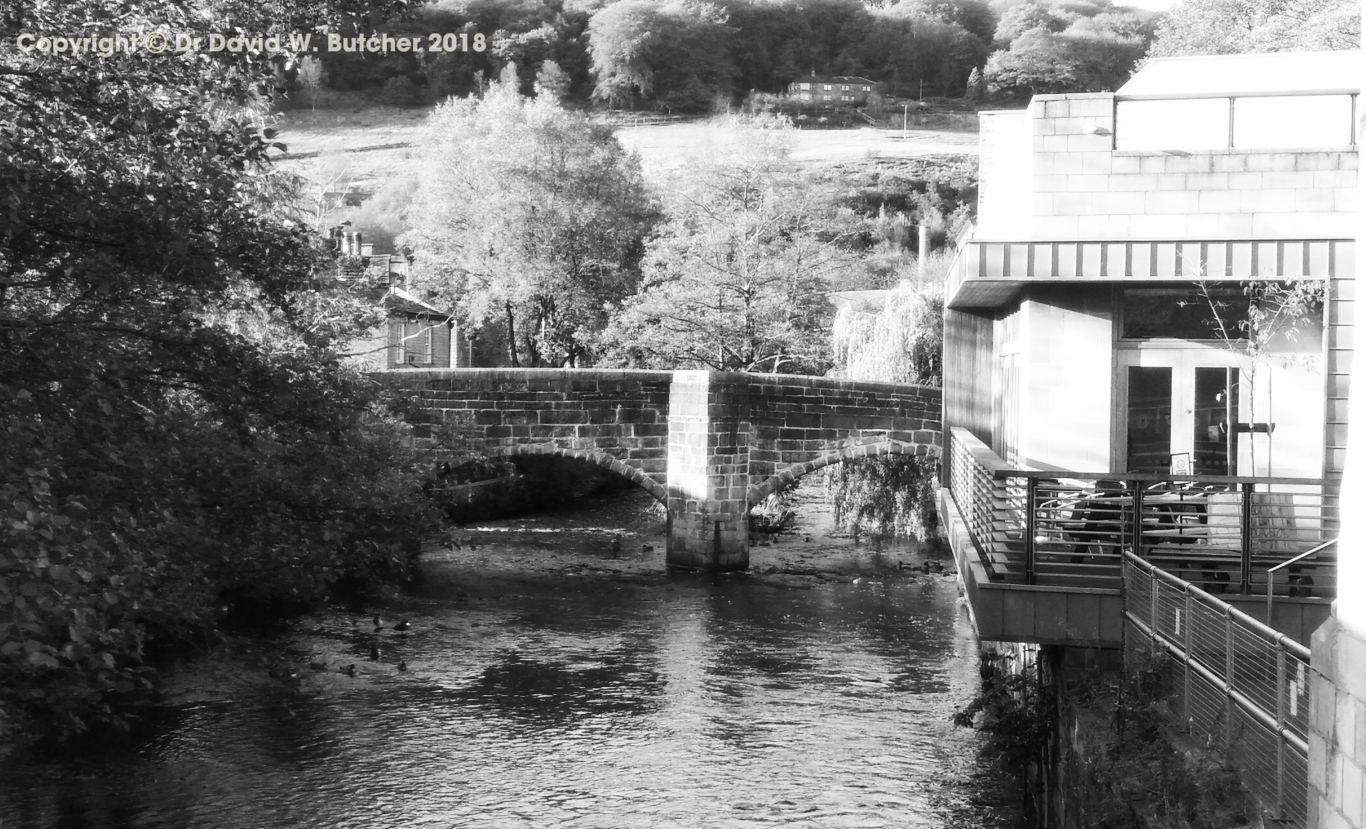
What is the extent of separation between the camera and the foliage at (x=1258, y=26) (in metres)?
→ 26.9

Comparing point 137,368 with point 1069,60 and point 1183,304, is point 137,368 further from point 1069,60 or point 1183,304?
point 1069,60

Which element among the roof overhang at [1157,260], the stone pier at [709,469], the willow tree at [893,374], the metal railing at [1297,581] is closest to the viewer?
the metal railing at [1297,581]

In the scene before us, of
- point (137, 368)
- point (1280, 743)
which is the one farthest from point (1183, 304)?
point (137, 368)

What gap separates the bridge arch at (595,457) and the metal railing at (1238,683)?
49.3 ft

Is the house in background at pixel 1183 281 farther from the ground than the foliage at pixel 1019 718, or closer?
farther from the ground

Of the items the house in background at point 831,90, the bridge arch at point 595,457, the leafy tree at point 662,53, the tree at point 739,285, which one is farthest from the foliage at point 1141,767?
the house in background at point 831,90

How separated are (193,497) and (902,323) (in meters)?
17.7

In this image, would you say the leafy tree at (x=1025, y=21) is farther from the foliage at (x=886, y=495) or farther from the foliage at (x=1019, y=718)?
the foliage at (x=1019, y=718)

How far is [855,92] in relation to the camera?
3691 inches

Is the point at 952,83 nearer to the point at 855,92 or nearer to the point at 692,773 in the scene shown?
the point at 855,92

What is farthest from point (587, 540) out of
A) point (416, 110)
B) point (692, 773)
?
point (416, 110)

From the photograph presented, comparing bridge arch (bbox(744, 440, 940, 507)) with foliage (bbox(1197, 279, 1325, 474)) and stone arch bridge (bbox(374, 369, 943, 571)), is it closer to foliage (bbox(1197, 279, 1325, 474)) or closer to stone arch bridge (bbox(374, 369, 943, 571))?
stone arch bridge (bbox(374, 369, 943, 571))

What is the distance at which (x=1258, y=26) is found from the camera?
34.2 metres

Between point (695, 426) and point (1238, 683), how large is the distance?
16.0 m
